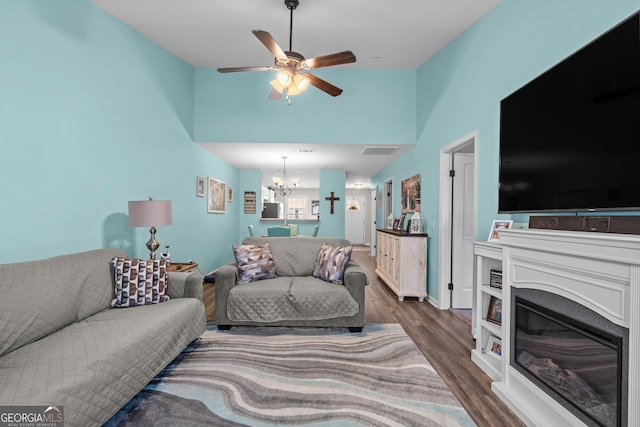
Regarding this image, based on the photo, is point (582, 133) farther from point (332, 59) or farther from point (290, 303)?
point (290, 303)

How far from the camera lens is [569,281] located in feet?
4.73

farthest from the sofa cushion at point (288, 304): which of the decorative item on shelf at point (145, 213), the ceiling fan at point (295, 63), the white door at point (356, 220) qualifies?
the white door at point (356, 220)

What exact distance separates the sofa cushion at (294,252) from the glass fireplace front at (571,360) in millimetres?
1963

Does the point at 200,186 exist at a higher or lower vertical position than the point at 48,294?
higher

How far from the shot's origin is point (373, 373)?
2135 mm

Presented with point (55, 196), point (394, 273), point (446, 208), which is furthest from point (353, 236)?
point (55, 196)

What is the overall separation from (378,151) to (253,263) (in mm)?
3053

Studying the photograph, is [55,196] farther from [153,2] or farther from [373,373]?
[373,373]

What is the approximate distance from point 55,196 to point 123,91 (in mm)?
1292

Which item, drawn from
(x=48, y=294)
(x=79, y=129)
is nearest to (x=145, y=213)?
(x=79, y=129)

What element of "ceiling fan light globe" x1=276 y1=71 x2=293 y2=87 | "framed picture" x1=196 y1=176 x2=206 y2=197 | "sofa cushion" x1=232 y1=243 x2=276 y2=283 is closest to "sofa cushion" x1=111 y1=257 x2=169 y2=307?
"sofa cushion" x1=232 y1=243 x2=276 y2=283

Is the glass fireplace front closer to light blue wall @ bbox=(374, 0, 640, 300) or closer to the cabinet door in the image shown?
light blue wall @ bbox=(374, 0, 640, 300)

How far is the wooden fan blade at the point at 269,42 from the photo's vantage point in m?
2.22

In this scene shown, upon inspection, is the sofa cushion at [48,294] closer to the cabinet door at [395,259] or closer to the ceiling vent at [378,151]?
the cabinet door at [395,259]
